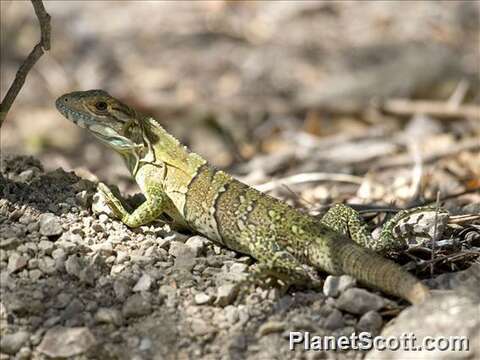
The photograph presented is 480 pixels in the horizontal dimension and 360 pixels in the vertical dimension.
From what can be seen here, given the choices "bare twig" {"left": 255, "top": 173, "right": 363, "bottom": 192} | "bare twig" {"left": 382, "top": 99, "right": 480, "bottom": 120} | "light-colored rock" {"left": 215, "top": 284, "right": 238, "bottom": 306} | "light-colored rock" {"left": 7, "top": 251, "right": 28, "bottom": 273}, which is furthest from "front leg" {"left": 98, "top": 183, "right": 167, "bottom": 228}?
"bare twig" {"left": 382, "top": 99, "right": 480, "bottom": 120}

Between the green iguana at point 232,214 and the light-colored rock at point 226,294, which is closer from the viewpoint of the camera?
the light-colored rock at point 226,294

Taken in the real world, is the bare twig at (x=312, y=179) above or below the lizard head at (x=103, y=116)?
above

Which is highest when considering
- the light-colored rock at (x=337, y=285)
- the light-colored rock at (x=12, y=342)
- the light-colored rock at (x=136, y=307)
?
the light-colored rock at (x=337, y=285)

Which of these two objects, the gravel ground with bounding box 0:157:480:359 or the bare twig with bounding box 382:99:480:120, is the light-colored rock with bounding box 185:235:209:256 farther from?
the bare twig with bounding box 382:99:480:120

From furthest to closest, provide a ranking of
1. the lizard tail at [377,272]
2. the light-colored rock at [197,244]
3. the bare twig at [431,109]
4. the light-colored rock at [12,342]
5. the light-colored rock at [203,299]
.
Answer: the bare twig at [431,109], the light-colored rock at [197,244], the light-colored rock at [203,299], the lizard tail at [377,272], the light-colored rock at [12,342]

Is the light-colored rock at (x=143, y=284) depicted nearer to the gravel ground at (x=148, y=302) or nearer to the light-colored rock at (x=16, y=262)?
the gravel ground at (x=148, y=302)

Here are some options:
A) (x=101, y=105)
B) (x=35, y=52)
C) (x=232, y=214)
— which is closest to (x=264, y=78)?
(x=101, y=105)

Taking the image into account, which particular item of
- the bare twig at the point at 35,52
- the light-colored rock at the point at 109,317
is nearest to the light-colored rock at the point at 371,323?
the light-colored rock at the point at 109,317

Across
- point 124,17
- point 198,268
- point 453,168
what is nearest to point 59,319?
point 198,268

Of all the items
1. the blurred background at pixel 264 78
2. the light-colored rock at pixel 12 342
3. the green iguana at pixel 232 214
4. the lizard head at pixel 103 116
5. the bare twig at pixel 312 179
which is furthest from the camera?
the blurred background at pixel 264 78
